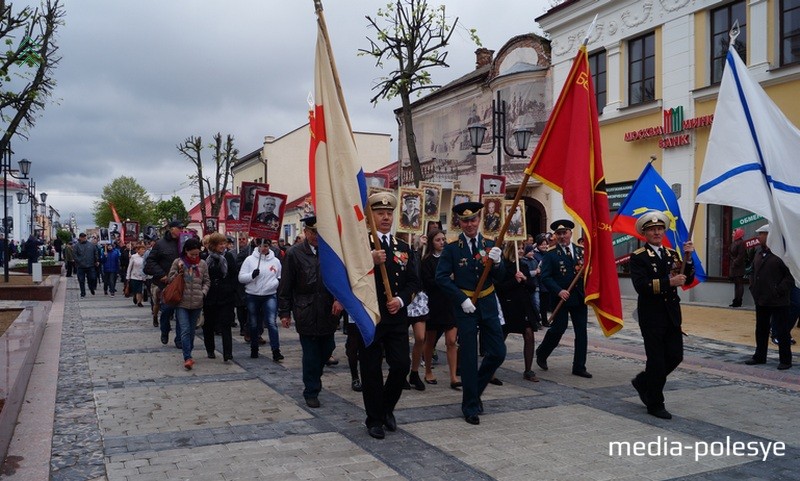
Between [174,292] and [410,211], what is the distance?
13.4ft

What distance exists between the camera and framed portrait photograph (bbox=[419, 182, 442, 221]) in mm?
12188

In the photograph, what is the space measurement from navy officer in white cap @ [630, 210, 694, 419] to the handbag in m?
5.78

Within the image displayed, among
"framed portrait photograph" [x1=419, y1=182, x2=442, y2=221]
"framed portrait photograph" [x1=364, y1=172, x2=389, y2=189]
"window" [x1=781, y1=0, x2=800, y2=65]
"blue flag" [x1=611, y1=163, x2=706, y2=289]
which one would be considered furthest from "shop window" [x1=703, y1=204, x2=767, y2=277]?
"blue flag" [x1=611, y1=163, x2=706, y2=289]

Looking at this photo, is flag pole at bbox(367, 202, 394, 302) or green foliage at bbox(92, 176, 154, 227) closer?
flag pole at bbox(367, 202, 394, 302)

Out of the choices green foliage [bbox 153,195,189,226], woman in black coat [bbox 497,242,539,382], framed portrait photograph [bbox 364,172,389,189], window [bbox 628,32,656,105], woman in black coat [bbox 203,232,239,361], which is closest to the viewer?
woman in black coat [bbox 497,242,539,382]

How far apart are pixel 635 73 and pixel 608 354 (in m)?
12.4

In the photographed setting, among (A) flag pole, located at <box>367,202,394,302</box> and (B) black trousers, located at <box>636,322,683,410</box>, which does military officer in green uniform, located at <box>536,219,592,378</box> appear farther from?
(A) flag pole, located at <box>367,202,394,302</box>

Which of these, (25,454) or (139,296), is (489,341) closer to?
(25,454)

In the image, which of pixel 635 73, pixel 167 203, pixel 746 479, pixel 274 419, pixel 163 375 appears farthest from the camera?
pixel 167 203

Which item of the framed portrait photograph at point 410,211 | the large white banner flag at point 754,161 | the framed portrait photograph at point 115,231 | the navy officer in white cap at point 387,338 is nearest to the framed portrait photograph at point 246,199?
the framed portrait photograph at point 410,211

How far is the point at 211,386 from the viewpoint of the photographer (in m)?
7.96

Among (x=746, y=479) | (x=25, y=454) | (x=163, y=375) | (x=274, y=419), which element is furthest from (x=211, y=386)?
(x=746, y=479)

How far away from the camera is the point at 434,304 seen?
828cm

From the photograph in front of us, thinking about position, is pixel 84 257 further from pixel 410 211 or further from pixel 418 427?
pixel 418 427
